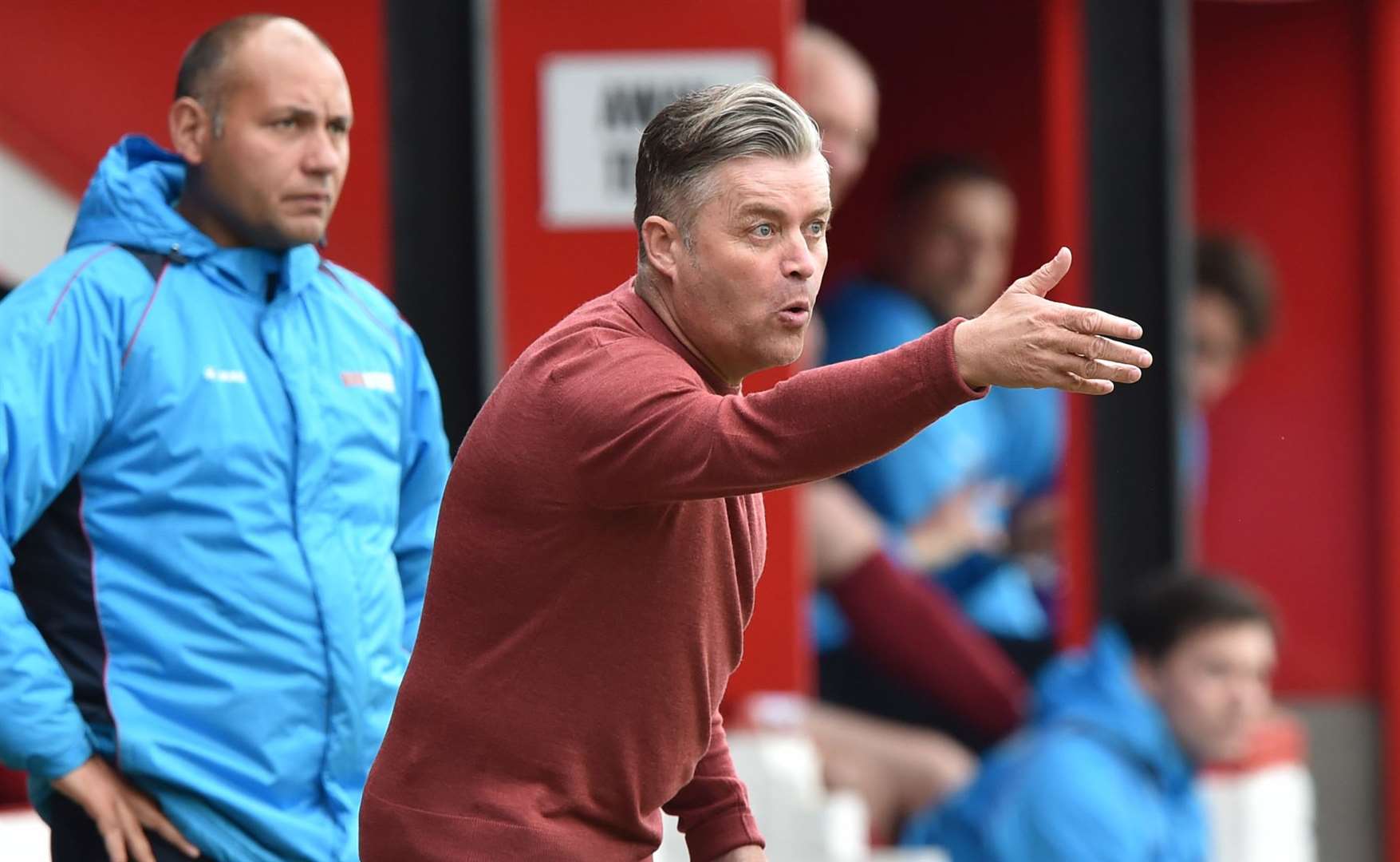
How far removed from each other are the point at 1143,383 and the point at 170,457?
3.73 meters

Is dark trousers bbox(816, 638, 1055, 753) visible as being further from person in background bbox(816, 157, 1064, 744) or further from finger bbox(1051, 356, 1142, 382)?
finger bbox(1051, 356, 1142, 382)

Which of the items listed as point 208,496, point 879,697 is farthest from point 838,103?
point 208,496

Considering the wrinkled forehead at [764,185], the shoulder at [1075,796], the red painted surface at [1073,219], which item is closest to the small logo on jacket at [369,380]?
the wrinkled forehead at [764,185]

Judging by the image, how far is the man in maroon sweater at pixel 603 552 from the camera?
212 centimetres

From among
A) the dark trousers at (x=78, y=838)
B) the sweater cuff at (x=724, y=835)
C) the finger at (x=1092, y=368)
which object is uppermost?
the finger at (x=1092, y=368)

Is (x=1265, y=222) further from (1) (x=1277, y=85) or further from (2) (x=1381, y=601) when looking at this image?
(2) (x=1381, y=601)

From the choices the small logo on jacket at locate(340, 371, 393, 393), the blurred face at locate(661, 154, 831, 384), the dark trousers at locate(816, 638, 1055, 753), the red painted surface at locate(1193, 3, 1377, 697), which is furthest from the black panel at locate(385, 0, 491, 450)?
the red painted surface at locate(1193, 3, 1377, 697)

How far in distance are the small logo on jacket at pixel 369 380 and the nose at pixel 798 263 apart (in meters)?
0.86

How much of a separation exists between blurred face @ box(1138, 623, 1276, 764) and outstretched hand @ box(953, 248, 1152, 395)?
3.38 m

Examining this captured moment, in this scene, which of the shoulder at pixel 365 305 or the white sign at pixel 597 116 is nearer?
the shoulder at pixel 365 305

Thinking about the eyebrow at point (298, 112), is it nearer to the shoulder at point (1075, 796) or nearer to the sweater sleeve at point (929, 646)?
the shoulder at point (1075, 796)

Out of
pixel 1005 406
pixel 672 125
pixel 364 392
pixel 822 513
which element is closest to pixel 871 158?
pixel 1005 406

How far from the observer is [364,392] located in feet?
9.32

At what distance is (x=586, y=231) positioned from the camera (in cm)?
482
